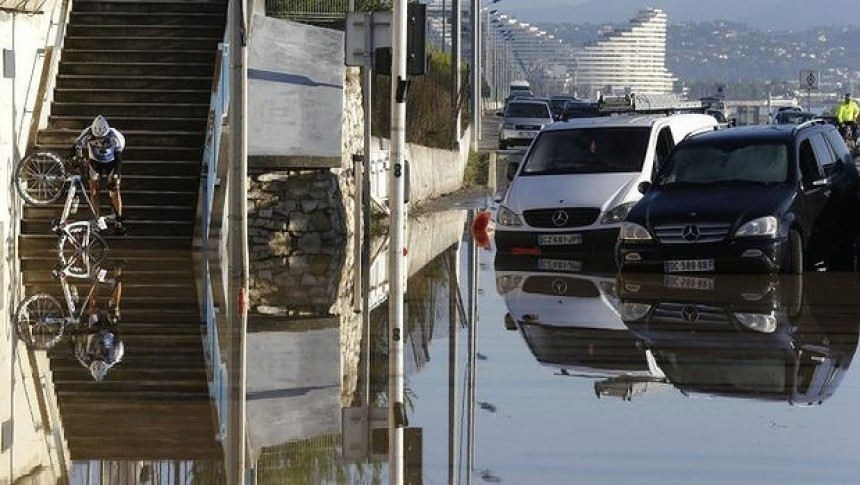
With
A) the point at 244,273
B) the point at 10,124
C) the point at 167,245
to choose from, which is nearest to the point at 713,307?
the point at 244,273

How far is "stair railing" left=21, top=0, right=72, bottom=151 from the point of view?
2841 centimetres

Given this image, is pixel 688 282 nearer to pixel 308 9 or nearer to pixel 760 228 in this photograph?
pixel 760 228

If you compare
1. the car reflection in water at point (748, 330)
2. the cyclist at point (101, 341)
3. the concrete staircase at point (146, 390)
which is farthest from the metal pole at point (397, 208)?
the cyclist at point (101, 341)

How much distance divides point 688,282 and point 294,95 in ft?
30.3

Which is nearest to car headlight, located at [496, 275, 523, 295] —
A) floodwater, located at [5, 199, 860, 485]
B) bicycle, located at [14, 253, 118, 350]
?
floodwater, located at [5, 199, 860, 485]

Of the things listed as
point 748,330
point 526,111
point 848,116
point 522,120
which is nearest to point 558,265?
point 748,330

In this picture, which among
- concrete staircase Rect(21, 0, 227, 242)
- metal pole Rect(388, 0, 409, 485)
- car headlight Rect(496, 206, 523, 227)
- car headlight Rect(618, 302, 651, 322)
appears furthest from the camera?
concrete staircase Rect(21, 0, 227, 242)

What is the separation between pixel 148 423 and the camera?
1201cm

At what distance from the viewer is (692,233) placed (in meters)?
22.3

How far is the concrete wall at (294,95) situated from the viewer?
2795cm

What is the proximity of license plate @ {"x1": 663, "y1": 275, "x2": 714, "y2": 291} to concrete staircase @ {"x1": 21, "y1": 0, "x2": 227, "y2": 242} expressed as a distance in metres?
7.12

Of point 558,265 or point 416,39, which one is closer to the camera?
point 416,39

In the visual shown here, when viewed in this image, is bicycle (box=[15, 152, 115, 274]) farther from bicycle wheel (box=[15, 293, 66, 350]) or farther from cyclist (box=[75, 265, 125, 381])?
cyclist (box=[75, 265, 125, 381])

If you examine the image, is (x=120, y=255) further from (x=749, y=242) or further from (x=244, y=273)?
(x=749, y=242)
